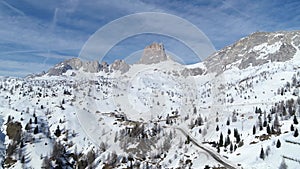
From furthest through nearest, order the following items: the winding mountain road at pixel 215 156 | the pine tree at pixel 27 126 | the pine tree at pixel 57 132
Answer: the pine tree at pixel 57 132 → the pine tree at pixel 27 126 → the winding mountain road at pixel 215 156

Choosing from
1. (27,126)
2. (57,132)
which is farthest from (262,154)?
(27,126)

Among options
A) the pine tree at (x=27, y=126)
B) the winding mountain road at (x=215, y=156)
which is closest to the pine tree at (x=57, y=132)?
the pine tree at (x=27, y=126)

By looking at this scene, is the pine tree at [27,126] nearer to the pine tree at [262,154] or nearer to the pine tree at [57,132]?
the pine tree at [57,132]

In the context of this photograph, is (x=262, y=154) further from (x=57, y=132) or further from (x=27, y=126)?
(x=27, y=126)

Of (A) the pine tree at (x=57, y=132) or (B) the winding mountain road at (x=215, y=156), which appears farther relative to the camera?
(A) the pine tree at (x=57, y=132)

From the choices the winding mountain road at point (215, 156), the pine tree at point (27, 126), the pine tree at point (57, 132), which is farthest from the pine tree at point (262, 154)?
the pine tree at point (27, 126)

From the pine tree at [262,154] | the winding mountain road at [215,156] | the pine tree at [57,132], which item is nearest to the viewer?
the pine tree at [262,154]

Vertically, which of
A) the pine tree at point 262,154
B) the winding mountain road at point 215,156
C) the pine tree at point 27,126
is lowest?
the winding mountain road at point 215,156

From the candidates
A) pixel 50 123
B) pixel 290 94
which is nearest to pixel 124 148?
pixel 50 123

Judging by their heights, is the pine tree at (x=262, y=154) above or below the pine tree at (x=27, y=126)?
below

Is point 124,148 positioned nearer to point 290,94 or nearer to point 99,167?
point 99,167

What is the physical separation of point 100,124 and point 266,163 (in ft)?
322

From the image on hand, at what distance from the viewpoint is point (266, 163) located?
234 ft

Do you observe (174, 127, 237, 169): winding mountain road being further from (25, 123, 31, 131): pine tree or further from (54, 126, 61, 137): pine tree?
(25, 123, 31, 131): pine tree
